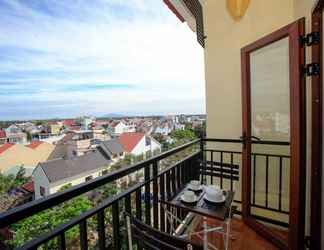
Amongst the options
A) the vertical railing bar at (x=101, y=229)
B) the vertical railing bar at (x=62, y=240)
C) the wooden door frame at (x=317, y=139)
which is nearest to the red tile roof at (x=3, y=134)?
the vertical railing bar at (x=101, y=229)

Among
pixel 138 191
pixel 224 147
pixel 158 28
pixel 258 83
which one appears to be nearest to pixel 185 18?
pixel 158 28

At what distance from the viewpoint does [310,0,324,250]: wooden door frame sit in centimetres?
151

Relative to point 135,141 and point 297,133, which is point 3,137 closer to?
point 135,141

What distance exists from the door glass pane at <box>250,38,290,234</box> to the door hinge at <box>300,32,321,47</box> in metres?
0.32

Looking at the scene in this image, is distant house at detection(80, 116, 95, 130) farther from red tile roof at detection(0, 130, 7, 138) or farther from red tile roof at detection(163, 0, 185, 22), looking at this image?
red tile roof at detection(163, 0, 185, 22)

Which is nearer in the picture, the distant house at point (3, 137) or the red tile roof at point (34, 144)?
the distant house at point (3, 137)

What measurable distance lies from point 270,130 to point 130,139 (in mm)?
2582

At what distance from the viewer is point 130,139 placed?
13.5 feet

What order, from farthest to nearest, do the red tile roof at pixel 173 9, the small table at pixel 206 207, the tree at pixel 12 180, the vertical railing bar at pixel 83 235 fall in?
the red tile roof at pixel 173 9 < the tree at pixel 12 180 < the small table at pixel 206 207 < the vertical railing bar at pixel 83 235

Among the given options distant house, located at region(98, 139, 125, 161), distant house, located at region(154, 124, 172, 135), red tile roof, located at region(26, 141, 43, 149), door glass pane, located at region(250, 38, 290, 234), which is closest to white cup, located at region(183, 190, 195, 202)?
door glass pane, located at region(250, 38, 290, 234)

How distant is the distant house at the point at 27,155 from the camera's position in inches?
125

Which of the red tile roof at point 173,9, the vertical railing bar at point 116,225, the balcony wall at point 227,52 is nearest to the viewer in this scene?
the vertical railing bar at point 116,225

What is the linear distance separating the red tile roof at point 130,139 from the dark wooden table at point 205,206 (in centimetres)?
222

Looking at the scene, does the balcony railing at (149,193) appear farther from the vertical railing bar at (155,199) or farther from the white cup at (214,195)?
the white cup at (214,195)
